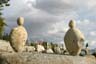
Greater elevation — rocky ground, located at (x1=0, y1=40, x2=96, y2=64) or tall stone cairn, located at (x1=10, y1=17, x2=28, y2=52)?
tall stone cairn, located at (x1=10, y1=17, x2=28, y2=52)

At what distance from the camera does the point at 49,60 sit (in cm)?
1281

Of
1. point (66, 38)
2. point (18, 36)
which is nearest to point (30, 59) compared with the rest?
point (18, 36)

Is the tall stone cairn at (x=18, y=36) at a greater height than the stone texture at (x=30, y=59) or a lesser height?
greater

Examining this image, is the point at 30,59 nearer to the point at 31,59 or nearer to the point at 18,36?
the point at 31,59

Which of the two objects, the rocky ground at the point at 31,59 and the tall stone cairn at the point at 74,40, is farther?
the tall stone cairn at the point at 74,40

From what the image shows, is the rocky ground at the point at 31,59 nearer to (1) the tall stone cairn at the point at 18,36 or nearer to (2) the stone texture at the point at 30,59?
(2) the stone texture at the point at 30,59

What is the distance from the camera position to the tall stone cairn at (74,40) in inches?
590

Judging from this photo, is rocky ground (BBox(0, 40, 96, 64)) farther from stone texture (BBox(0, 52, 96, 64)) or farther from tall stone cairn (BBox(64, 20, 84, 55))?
tall stone cairn (BBox(64, 20, 84, 55))

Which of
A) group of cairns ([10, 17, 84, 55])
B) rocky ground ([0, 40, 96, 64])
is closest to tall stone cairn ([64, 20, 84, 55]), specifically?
group of cairns ([10, 17, 84, 55])

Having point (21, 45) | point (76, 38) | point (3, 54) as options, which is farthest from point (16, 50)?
point (76, 38)

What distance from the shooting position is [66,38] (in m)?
15.1

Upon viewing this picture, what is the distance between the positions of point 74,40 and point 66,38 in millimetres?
379

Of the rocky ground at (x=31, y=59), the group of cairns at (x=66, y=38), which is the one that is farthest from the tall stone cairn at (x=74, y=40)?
the rocky ground at (x=31, y=59)

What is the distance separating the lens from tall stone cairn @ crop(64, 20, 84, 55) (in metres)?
15.0
